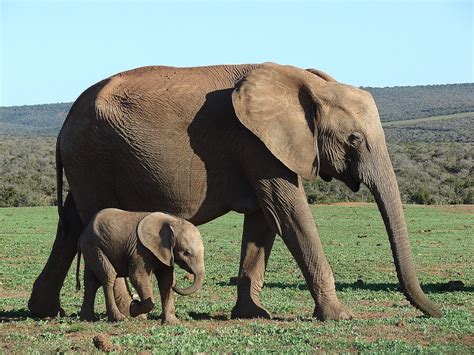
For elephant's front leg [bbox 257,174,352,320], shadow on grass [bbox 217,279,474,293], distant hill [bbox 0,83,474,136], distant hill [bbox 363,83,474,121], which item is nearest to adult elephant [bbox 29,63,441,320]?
elephant's front leg [bbox 257,174,352,320]

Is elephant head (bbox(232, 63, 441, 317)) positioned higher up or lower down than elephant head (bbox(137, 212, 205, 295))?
higher up

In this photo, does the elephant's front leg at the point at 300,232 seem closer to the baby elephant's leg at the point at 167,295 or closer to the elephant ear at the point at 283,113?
the elephant ear at the point at 283,113

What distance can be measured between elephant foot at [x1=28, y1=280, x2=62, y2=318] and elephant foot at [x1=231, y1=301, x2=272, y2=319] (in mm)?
2224

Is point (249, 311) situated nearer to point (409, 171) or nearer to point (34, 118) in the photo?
point (409, 171)

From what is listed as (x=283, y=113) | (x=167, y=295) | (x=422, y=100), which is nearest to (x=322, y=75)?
(x=283, y=113)

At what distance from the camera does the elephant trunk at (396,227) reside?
39.0 feet

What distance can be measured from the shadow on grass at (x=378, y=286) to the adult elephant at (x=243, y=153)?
4279 mm

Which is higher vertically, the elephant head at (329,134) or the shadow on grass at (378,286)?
the elephant head at (329,134)

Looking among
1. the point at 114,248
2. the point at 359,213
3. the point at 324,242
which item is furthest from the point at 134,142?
the point at 359,213

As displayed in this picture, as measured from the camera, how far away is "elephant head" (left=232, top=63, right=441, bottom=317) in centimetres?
1199

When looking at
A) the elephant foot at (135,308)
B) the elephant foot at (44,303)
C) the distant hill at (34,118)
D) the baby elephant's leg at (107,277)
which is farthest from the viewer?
the distant hill at (34,118)

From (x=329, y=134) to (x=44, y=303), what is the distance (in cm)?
399

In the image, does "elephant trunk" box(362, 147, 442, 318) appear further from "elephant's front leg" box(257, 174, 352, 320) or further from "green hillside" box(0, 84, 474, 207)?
"green hillside" box(0, 84, 474, 207)

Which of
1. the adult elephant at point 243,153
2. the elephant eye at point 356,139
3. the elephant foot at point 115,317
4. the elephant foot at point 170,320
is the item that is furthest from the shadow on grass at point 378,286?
the elephant foot at point 115,317
